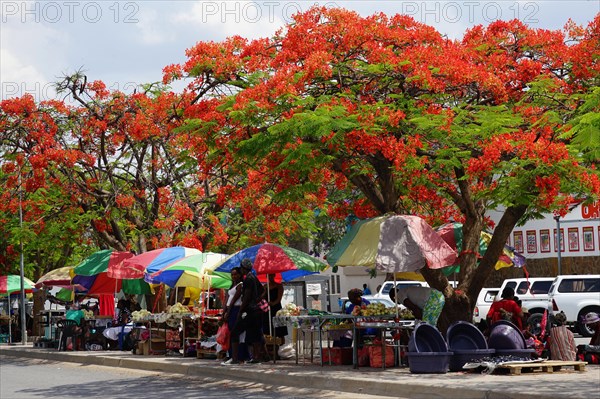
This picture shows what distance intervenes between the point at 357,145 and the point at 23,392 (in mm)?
6638

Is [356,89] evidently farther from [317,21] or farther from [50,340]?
[50,340]

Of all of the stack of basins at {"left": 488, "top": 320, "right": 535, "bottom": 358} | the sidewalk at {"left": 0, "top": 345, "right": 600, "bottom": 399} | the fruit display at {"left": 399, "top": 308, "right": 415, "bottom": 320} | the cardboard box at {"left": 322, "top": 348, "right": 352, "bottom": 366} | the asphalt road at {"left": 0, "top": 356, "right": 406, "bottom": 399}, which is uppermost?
the fruit display at {"left": 399, "top": 308, "right": 415, "bottom": 320}

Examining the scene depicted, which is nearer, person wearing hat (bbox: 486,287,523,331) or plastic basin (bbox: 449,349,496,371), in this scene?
plastic basin (bbox: 449,349,496,371)

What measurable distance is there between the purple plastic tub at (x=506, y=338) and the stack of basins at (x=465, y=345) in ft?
0.54

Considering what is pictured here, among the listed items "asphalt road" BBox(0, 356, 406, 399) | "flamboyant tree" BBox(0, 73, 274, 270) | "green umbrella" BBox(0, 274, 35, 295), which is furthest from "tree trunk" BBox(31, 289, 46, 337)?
"asphalt road" BBox(0, 356, 406, 399)

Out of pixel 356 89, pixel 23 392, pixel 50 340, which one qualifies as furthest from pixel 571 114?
pixel 50 340

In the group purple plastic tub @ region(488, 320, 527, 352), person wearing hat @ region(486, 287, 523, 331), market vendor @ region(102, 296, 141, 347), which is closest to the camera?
purple plastic tub @ region(488, 320, 527, 352)

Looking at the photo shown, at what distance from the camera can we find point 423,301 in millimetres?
17891

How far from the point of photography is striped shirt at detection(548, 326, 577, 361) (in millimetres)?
16688

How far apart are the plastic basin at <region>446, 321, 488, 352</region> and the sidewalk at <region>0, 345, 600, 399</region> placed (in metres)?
0.80

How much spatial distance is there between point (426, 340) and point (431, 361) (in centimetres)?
39

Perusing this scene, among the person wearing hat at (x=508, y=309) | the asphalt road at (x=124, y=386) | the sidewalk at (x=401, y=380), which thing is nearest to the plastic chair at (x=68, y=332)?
the asphalt road at (x=124, y=386)

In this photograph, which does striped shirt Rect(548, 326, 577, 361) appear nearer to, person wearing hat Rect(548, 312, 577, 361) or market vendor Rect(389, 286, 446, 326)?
person wearing hat Rect(548, 312, 577, 361)

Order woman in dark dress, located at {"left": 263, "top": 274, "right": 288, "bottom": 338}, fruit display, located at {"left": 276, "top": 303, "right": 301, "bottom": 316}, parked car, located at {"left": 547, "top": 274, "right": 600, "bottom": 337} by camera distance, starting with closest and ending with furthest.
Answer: fruit display, located at {"left": 276, "top": 303, "right": 301, "bottom": 316} < woman in dark dress, located at {"left": 263, "top": 274, "right": 288, "bottom": 338} < parked car, located at {"left": 547, "top": 274, "right": 600, "bottom": 337}
